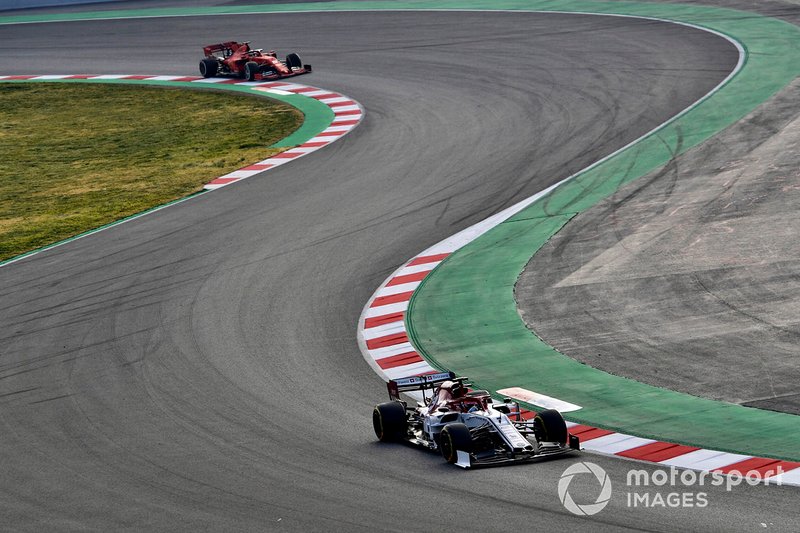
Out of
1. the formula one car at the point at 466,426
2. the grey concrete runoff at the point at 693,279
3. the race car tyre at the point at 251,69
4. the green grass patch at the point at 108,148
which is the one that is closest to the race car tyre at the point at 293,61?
the race car tyre at the point at 251,69

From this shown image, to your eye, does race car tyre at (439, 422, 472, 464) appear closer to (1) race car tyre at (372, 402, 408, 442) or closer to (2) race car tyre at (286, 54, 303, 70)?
(1) race car tyre at (372, 402, 408, 442)

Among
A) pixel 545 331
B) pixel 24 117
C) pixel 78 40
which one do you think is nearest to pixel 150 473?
pixel 545 331

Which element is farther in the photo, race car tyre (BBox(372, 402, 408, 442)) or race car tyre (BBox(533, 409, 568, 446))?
race car tyre (BBox(372, 402, 408, 442))

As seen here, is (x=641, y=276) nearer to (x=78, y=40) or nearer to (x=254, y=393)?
(x=254, y=393)

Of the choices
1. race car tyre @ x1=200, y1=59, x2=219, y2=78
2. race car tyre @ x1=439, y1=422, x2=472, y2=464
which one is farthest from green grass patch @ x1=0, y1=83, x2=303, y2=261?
race car tyre @ x1=439, y1=422, x2=472, y2=464

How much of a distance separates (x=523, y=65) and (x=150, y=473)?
2204 cm

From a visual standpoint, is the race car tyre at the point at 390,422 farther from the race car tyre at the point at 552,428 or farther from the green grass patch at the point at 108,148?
the green grass patch at the point at 108,148

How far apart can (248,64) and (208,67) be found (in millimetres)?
1546

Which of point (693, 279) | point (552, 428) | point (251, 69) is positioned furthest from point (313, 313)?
point (251, 69)

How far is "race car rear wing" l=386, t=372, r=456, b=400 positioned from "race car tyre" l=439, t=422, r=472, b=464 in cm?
126

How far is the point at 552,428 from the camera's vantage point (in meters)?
11.8

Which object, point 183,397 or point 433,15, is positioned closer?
point 183,397

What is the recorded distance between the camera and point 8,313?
18.3m

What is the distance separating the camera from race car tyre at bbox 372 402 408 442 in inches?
488
